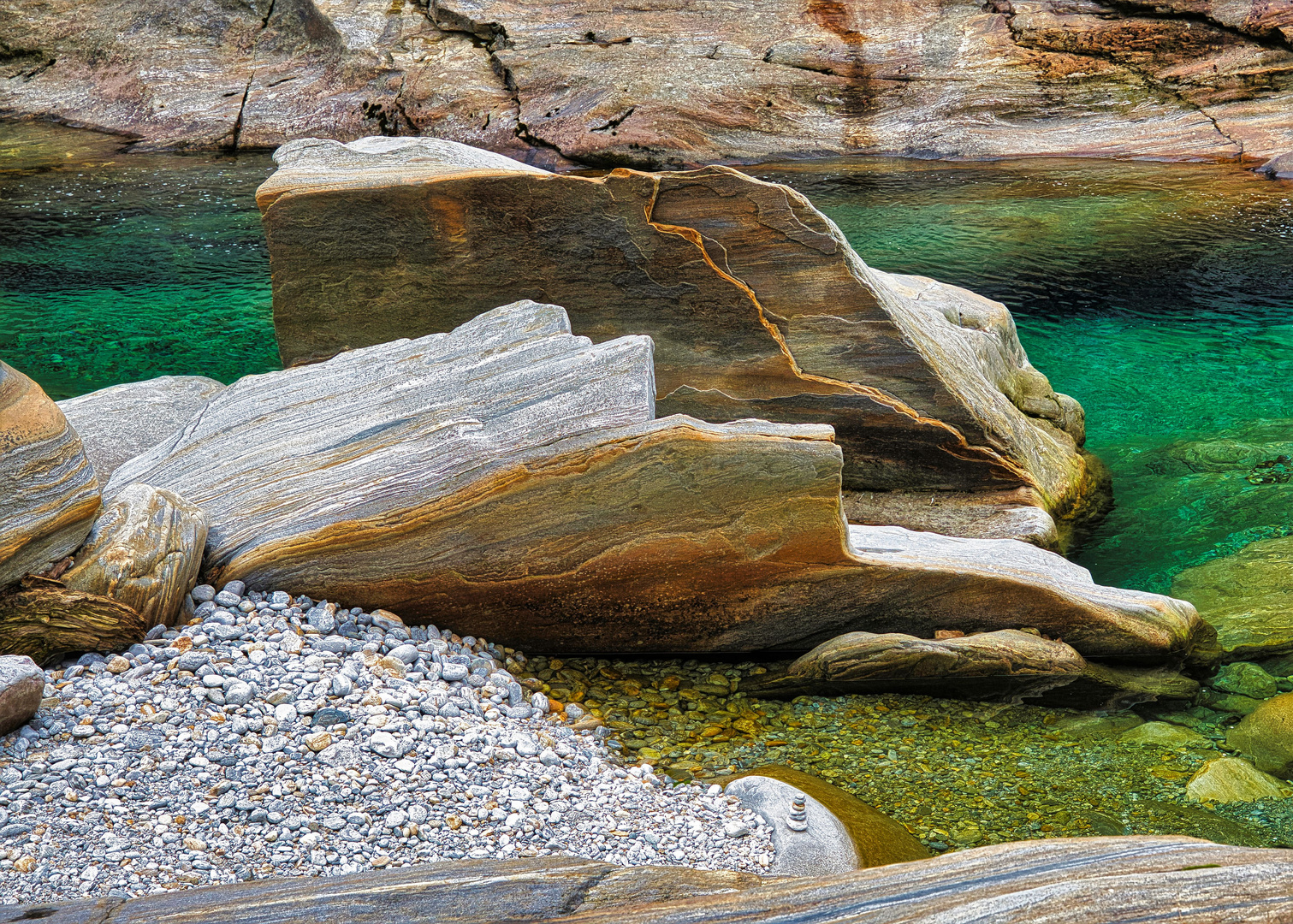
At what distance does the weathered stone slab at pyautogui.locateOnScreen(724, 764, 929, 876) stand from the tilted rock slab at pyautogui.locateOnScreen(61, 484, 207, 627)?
2.95m

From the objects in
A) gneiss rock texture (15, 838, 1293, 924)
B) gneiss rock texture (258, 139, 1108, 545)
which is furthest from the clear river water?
gneiss rock texture (15, 838, 1293, 924)

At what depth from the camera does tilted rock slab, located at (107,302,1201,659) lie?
19.2 ft

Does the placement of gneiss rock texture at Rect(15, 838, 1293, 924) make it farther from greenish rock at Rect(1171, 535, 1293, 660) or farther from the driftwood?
greenish rock at Rect(1171, 535, 1293, 660)

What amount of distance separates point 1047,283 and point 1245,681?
8.98 metres

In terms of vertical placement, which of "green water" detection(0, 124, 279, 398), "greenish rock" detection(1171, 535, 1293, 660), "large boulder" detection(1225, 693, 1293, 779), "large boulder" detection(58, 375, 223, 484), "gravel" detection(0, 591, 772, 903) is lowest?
"green water" detection(0, 124, 279, 398)

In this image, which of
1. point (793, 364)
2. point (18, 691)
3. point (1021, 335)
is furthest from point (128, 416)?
point (1021, 335)

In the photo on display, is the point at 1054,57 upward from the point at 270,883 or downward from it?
upward

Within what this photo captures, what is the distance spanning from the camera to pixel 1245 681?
6324mm

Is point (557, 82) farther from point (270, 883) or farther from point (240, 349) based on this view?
point (270, 883)

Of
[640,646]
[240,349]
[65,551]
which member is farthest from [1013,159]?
[65,551]

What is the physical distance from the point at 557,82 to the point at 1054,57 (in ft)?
31.9

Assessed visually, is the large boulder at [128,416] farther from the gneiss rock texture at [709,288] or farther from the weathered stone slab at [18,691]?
the weathered stone slab at [18,691]

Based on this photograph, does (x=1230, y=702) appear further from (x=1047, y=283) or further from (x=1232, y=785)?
(x=1047, y=283)

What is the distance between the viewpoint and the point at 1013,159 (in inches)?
794
